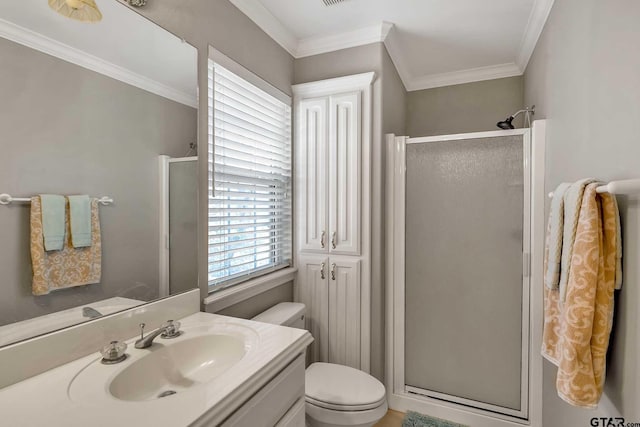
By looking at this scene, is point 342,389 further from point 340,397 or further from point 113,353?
point 113,353

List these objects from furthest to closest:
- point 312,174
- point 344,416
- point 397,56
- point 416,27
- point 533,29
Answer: point 397,56 → point 312,174 → point 416,27 → point 533,29 → point 344,416

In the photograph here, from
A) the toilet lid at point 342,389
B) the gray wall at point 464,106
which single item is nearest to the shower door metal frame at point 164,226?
the toilet lid at point 342,389

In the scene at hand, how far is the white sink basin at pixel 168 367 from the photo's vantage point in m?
0.87

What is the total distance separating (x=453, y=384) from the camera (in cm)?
207

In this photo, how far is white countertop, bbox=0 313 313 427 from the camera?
2.25 feet

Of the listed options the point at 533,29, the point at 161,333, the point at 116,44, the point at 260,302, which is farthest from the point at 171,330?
the point at 533,29

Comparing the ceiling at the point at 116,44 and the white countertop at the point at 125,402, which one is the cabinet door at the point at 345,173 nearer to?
the ceiling at the point at 116,44

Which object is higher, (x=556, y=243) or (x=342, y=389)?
(x=556, y=243)

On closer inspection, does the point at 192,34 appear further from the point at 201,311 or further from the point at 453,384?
the point at 453,384

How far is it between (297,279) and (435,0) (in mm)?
1888

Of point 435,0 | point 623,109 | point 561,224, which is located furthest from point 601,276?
point 435,0

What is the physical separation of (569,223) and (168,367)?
4.65 ft

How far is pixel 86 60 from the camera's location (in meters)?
1.04

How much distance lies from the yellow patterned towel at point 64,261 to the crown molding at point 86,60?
1.43ft
